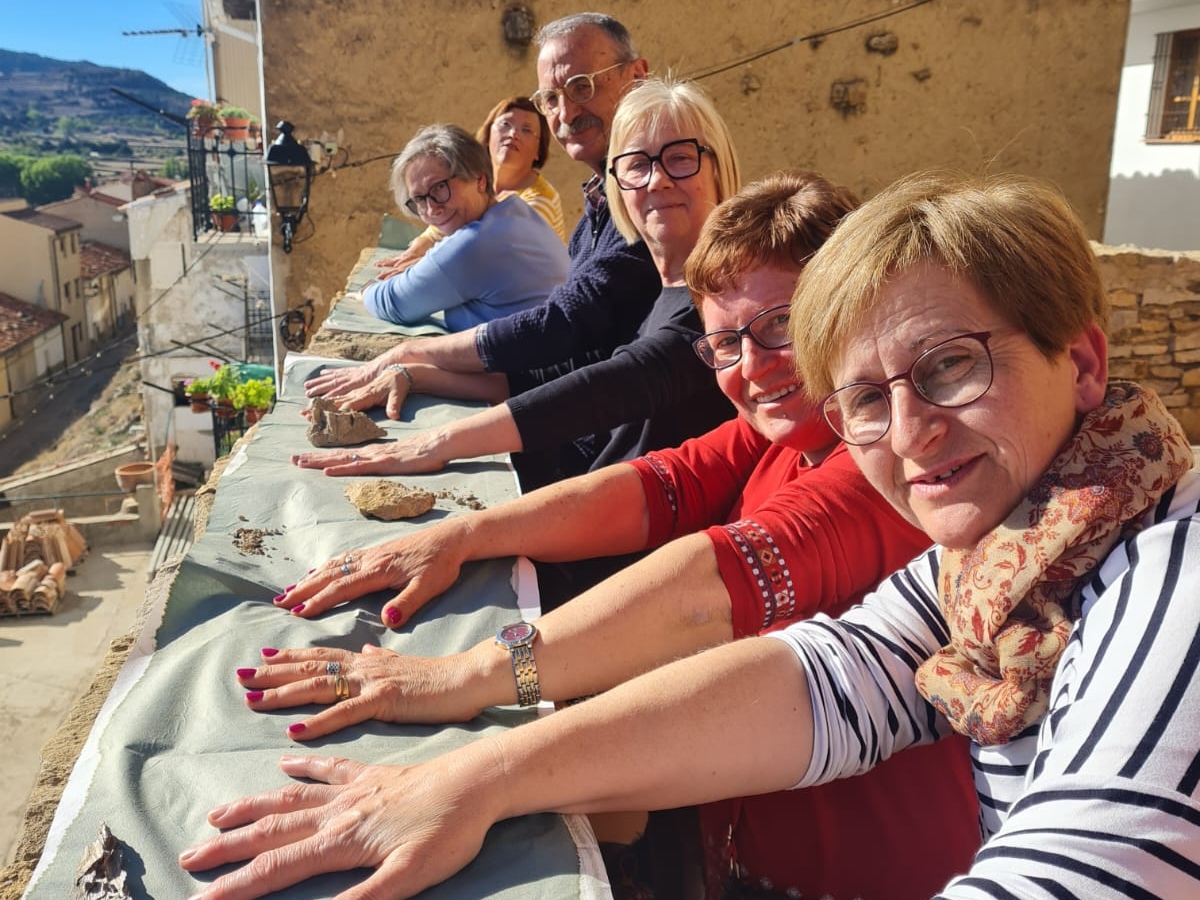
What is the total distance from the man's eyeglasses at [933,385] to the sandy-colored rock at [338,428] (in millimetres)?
1411

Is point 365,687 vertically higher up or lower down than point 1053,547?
lower down

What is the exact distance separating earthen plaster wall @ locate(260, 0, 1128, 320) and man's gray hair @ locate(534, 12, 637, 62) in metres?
3.39

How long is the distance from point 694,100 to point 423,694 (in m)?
1.53

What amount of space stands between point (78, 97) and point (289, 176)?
118706 mm

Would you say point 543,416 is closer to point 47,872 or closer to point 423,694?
point 423,694

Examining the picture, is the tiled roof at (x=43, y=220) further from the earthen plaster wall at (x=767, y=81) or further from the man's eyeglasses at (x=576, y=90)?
the man's eyeglasses at (x=576, y=90)

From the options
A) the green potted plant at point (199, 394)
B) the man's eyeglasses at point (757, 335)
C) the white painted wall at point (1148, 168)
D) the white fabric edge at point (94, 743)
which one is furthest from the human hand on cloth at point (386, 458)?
the green potted plant at point (199, 394)

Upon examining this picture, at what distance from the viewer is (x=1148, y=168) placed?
463 inches

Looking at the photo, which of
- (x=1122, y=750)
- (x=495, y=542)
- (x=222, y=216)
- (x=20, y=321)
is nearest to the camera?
(x=1122, y=750)

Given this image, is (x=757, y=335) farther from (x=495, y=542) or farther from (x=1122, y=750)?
(x=1122, y=750)

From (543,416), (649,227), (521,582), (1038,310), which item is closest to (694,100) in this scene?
(649,227)

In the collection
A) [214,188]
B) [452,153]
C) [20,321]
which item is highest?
[214,188]

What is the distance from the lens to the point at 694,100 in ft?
7.39

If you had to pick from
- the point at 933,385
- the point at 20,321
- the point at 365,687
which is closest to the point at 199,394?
the point at 365,687
